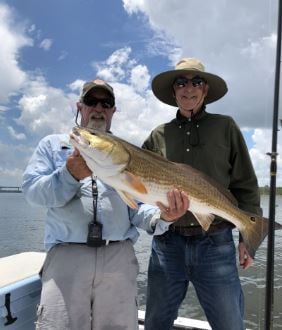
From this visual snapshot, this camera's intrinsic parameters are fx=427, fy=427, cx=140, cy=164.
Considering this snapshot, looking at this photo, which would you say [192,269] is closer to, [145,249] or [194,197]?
[194,197]

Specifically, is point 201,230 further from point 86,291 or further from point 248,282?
point 248,282

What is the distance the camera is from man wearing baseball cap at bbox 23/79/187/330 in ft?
11.3

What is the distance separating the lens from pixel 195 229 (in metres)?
4.16

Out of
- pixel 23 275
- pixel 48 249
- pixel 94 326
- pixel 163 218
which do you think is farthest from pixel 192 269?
pixel 23 275

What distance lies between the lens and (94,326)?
3.53 meters

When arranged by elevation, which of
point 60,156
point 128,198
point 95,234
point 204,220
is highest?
point 60,156

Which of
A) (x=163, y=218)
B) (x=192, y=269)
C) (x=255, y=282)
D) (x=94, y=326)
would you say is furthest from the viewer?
(x=255, y=282)

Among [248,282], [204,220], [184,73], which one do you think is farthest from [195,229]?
[248,282]

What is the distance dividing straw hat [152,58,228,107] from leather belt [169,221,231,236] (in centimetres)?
143

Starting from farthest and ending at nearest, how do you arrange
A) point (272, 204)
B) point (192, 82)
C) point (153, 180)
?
1. point (272, 204)
2. point (192, 82)
3. point (153, 180)

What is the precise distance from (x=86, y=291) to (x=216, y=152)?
1805mm

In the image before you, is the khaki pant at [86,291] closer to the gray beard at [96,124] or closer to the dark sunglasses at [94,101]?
the gray beard at [96,124]

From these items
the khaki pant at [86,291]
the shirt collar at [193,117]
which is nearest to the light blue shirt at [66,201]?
the khaki pant at [86,291]

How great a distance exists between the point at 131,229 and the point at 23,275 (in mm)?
1342
